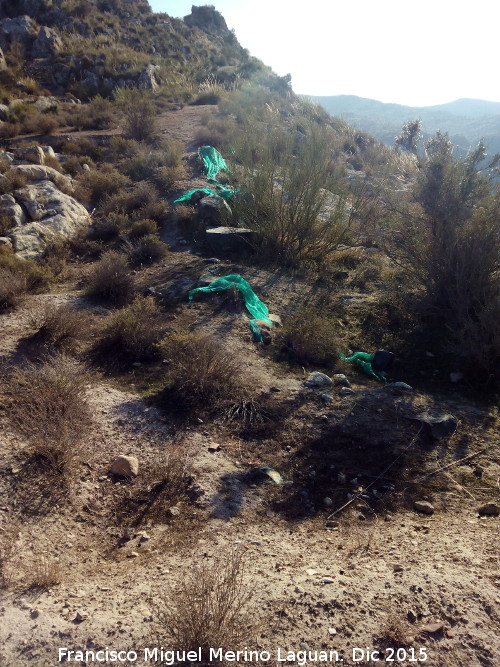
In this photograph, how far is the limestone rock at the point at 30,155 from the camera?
9.47 meters

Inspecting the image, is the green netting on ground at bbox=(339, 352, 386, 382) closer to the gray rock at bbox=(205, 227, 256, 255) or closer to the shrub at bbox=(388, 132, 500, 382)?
the shrub at bbox=(388, 132, 500, 382)

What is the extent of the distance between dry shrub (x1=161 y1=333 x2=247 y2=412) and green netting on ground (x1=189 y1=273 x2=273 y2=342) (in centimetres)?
133

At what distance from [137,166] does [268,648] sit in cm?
1050

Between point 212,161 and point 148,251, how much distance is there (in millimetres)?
4886

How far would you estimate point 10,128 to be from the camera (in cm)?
1205

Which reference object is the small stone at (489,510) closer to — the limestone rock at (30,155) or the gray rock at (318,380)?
the gray rock at (318,380)

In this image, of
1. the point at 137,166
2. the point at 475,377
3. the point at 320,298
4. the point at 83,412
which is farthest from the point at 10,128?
the point at 475,377

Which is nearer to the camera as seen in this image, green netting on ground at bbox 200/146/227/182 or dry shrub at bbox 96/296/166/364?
dry shrub at bbox 96/296/166/364

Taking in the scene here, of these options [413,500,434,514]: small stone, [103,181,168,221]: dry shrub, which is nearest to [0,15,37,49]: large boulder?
[103,181,168,221]: dry shrub

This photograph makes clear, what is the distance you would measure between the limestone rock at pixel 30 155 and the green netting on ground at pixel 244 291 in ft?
19.7

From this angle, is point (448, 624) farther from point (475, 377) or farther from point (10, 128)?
point (10, 128)

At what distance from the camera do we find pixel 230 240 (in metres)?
7.65

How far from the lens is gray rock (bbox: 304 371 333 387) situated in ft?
14.8

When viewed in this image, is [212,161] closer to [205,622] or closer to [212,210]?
[212,210]
